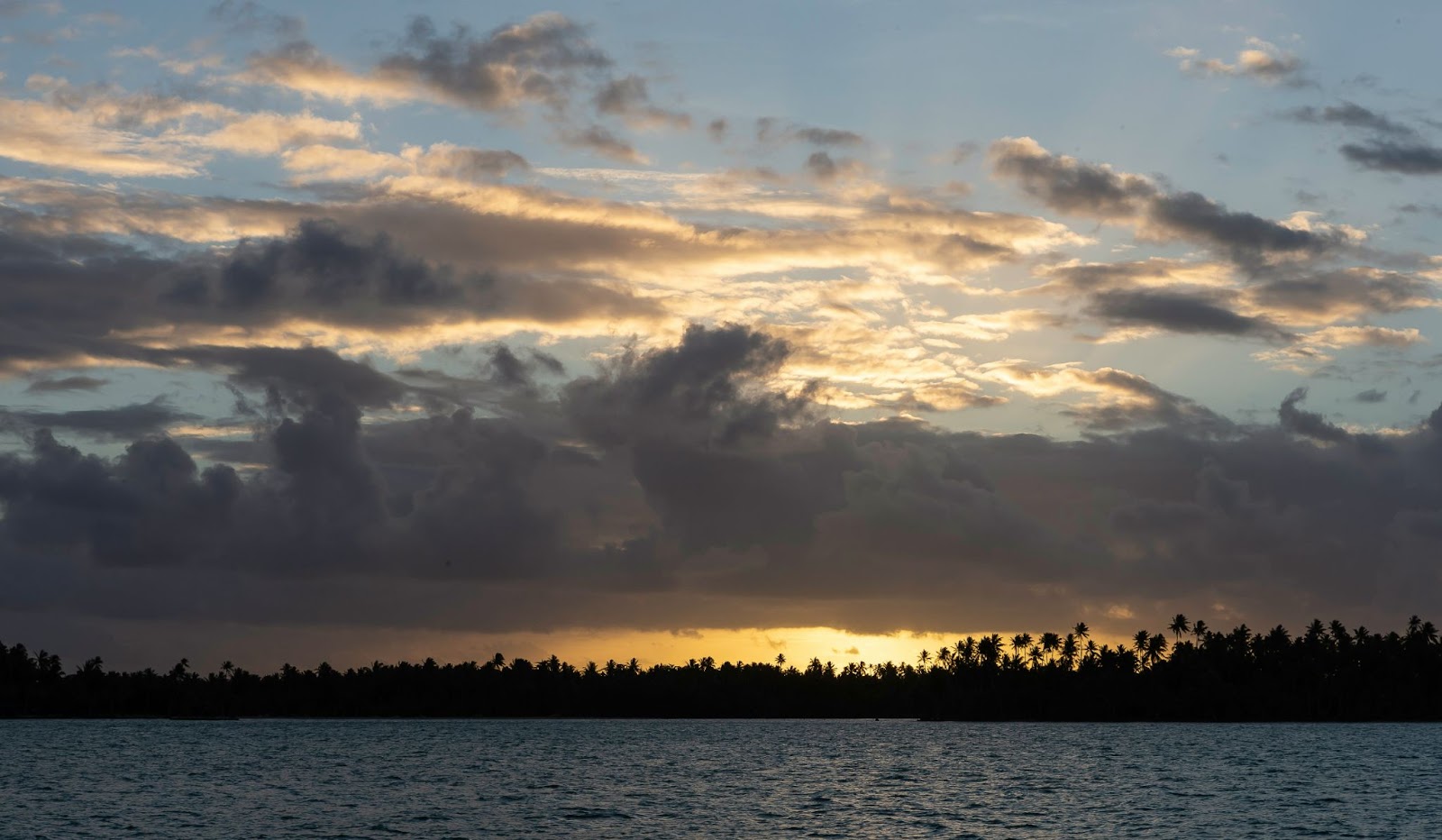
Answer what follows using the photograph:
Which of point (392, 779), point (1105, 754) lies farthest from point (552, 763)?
point (1105, 754)

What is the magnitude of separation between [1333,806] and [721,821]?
163 feet

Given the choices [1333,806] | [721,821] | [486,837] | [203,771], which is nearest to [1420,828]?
[1333,806]

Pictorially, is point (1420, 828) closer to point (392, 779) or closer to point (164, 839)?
point (164, 839)

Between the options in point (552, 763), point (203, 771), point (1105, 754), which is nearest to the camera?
point (203, 771)

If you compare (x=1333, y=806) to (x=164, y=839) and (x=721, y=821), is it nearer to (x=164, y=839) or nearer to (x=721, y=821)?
(x=721, y=821)

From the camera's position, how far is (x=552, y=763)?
184 metres

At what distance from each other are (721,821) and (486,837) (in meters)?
18.2

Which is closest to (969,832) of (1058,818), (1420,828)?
(1058,818)

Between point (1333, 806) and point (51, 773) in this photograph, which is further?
point (51, 773)

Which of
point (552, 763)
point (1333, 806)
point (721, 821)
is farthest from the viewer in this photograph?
point (552, 763)

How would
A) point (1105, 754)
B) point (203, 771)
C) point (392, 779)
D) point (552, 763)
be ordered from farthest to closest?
point (1105, 754), point (552, 763), point (203, 771), point (392, 779)

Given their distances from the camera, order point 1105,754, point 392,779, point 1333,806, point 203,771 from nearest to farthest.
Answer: point 1333,806, point 392,779, point 203,771, point 1105,754

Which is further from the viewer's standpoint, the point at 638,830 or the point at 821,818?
the point at 821,818

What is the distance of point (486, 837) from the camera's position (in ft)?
285
